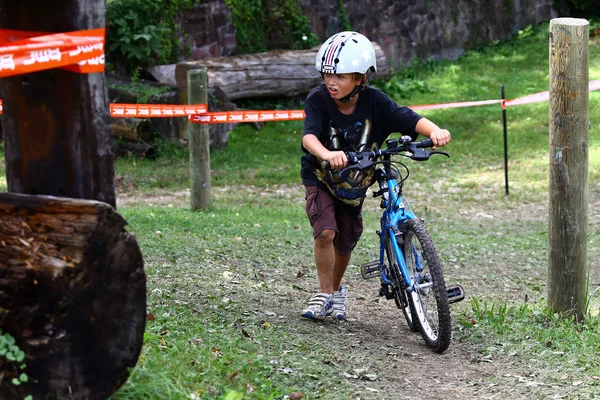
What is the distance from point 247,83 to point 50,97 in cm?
1222

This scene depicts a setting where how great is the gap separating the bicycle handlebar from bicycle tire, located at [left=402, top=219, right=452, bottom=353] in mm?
362

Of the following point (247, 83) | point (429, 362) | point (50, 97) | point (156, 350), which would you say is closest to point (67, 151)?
point (50, 97)

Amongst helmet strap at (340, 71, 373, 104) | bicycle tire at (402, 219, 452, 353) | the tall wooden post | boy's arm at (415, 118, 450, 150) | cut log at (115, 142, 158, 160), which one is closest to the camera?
the tall wooden post

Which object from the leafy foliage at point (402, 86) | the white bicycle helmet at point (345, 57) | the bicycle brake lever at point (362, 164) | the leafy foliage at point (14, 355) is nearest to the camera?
the leafy foliage at point (14, 355)

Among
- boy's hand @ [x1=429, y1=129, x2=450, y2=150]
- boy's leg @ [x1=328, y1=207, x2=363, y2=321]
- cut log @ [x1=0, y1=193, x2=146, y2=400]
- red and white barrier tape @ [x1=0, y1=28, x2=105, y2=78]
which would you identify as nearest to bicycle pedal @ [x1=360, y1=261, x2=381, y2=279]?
boy's leg @ [x1=328, y1=207, x2=363, y2=321]

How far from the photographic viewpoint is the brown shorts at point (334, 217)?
5414 millimetres

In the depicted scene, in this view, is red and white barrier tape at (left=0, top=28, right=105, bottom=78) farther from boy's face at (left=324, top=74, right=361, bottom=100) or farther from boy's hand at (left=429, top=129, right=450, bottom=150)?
boy's hand at (left=429, top=129, right=450, bottom=150)

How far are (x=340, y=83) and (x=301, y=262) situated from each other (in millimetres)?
2806

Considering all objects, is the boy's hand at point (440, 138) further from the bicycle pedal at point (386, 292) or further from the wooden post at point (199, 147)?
the wooden post at point (199, 147)

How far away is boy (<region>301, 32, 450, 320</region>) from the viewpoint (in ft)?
17.1

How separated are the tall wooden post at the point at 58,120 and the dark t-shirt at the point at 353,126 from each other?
6.21 feet

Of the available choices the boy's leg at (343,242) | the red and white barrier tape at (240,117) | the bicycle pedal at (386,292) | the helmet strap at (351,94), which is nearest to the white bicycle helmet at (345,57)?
the helmet strap at (351,94)

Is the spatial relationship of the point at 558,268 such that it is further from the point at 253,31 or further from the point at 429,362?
the point at 253,31

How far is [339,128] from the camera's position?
537cm
